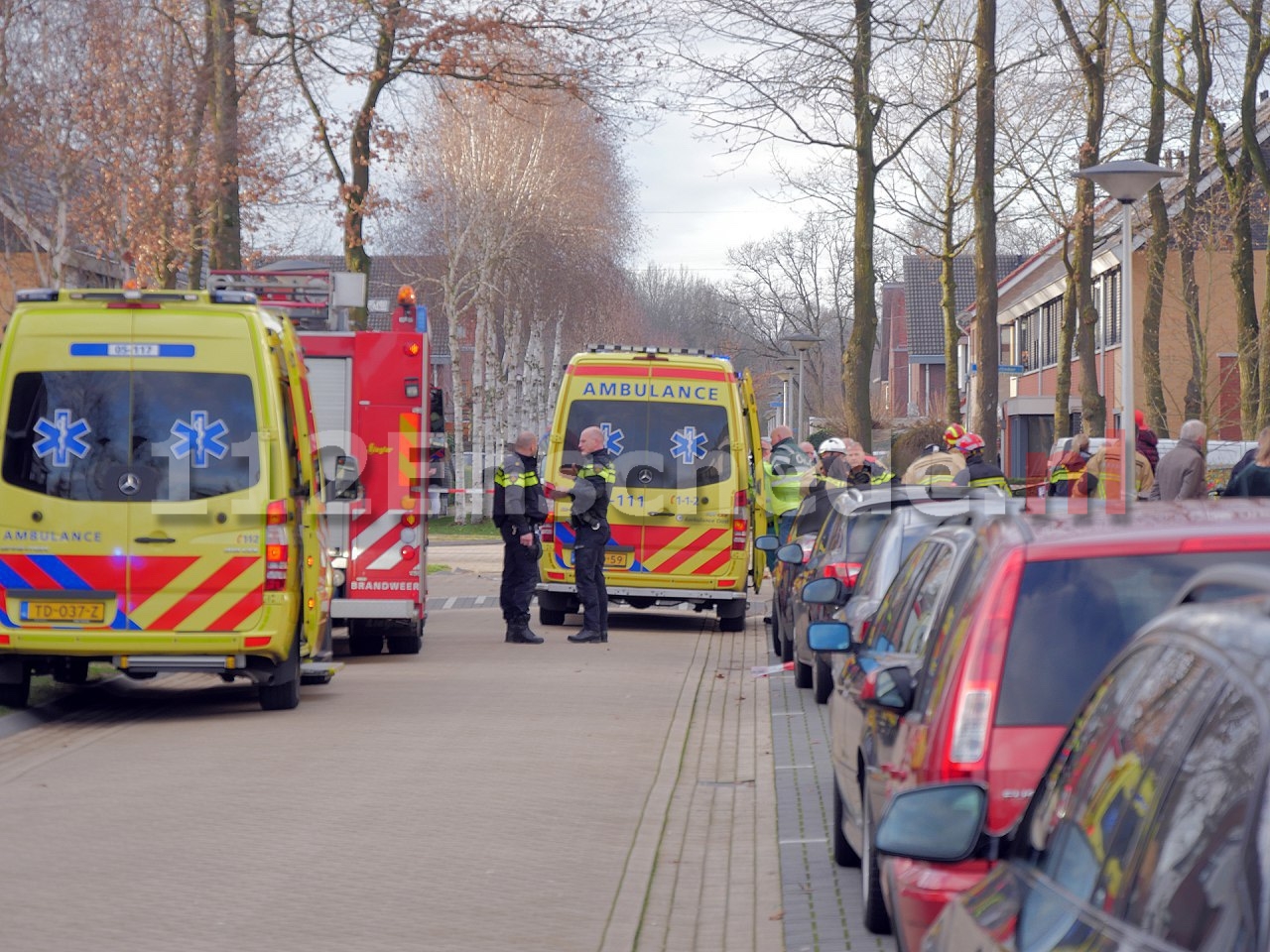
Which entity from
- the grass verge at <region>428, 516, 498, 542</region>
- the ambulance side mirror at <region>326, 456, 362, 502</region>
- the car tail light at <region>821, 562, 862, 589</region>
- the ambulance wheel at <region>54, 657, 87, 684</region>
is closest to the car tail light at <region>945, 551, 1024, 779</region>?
the car tail light at <region>821, 562, 862, 589</region>

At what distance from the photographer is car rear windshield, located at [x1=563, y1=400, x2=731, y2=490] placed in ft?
59.5

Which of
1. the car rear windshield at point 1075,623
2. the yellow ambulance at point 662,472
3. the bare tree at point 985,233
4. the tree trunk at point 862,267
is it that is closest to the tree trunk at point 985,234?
the bare tree at point 985,233

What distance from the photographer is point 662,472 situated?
18.2 metres

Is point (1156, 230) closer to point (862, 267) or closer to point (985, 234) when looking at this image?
point (862, 267)

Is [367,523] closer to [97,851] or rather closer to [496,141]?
[97,851]

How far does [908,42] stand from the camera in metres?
22.9

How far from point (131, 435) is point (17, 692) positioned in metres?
1.90

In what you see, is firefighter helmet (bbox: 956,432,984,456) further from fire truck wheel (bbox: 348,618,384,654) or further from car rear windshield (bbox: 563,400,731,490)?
fire truck wheel (bbox: 348,618,384,654)

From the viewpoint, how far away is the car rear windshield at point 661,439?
18.1 m

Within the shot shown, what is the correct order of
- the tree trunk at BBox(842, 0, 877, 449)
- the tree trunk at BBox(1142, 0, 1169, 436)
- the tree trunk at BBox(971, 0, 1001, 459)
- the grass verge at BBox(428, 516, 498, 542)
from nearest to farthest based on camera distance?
1. the tree trunk at BBox(971, 0, 1001, 459)
2. the tree trunk at BBox(842, 0, 877, 449)
3. the tree trunk at BBox(1142, 0, 1169, 436)
4. the grass verge at BBox(428, 516, 498, 542)

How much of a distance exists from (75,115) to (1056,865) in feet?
101

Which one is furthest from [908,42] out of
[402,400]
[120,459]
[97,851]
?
[97,851]

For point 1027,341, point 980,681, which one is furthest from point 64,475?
point 1027,341

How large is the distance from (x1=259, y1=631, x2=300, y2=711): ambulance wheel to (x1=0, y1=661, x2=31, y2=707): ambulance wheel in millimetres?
1499
